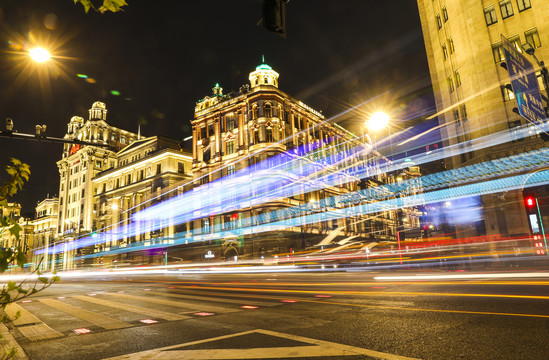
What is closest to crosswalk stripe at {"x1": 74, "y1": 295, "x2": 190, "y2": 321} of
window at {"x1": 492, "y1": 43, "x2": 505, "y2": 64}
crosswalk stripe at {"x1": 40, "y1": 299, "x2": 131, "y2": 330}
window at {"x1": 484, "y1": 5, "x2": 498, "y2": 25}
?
crosswalk stripe at {"x1": 40, "y1": 299, "x2": 131, "y2": 330}

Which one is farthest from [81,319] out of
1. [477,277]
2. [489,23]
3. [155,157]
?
[155,157]

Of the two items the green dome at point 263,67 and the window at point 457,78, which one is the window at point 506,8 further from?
the green dome at point 263,67

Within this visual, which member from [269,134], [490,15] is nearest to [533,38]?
[490,15]

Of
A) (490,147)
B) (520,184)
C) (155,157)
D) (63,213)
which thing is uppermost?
(155,157)

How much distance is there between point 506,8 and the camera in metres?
25.5

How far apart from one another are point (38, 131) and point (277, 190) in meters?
37.9

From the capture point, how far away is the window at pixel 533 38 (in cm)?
2378

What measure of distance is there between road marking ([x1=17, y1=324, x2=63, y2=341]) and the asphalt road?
0.02m

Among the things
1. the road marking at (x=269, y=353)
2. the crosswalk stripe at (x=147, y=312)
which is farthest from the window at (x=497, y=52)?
the crosswalk stripe at (x=147, y=312)

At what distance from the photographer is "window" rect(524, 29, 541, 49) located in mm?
23781

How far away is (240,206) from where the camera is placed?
47844 millimetres

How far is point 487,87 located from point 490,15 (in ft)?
20.3

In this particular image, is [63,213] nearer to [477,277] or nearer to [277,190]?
[277,190]

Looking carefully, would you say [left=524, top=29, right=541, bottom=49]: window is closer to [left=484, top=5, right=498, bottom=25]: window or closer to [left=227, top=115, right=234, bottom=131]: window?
[left=484, top=5, right=498, bottom=25]: window
